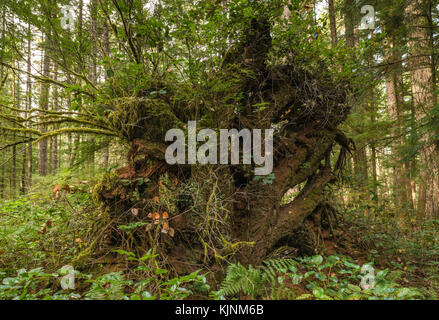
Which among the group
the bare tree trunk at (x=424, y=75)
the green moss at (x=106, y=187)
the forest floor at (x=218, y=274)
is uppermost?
the bare tree trunk at (x=424, y=75)

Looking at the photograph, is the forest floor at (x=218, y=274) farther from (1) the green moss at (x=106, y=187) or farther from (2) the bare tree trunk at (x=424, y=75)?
(2) the bare tree trunk at (x=424, y=75)

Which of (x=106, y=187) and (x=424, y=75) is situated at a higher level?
(x=424, y=75)

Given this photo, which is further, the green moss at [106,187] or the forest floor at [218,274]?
the green moss at [106,187]

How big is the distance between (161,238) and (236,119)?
231cm

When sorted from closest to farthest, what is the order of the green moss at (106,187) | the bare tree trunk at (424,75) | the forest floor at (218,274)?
the forest floor at (218,274) < the green moss at (106,187) < the bare tree trunk at (424,75)

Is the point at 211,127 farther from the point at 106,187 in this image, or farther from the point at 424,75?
the point at 424,75

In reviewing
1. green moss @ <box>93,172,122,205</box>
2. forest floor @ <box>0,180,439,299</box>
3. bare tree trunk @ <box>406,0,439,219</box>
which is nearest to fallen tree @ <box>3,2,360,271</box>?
green moss @ <box>93,172,122,205</box>

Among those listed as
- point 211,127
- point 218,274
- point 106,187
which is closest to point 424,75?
point 211,127

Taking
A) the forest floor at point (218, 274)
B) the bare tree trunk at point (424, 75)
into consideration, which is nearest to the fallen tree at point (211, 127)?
the forest floor at point (218, 274)

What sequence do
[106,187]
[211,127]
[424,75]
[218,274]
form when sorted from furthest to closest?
1. [424,75]
2. [211,127]
3. [106,187]
4. [218,274]

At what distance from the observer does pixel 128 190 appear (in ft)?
10.5

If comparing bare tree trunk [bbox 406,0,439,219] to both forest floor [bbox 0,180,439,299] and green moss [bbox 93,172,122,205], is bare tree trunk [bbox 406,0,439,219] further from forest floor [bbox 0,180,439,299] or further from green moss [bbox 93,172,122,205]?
green moss [bbox 93,172,122,205]

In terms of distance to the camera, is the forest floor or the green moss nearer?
the forest floor

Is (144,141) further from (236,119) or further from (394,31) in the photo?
(394,31)
